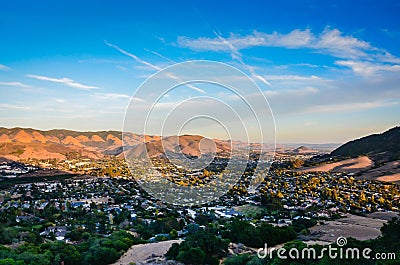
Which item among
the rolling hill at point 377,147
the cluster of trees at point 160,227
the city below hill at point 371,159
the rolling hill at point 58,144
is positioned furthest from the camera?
the rolling hill at point 58,144

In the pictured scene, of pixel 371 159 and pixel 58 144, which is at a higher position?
pixel 371 159

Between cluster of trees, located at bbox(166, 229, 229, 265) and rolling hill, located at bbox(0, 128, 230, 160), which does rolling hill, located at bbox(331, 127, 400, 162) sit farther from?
cluster of trees, located at bbox(166, 229, 229, 265)

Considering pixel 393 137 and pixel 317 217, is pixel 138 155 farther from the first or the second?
pixel 393 137

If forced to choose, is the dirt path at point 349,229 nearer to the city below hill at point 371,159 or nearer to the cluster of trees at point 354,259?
the cluster of trees at point 354,259

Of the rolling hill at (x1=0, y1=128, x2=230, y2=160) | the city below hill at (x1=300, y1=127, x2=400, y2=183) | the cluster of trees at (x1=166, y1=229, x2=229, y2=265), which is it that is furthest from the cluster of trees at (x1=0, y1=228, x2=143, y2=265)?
the city below hill at (x1=300, y1=127, x2=400, y2=183)

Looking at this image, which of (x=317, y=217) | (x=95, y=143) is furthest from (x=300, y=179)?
(x=95, y=143)

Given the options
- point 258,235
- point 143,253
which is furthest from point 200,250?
point 258,235

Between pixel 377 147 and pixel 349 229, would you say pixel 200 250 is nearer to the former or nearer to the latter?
pixel 349 229

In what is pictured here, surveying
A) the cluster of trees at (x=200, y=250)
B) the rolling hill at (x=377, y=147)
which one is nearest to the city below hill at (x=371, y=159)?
the rolling hill at (x=377, y=147)
